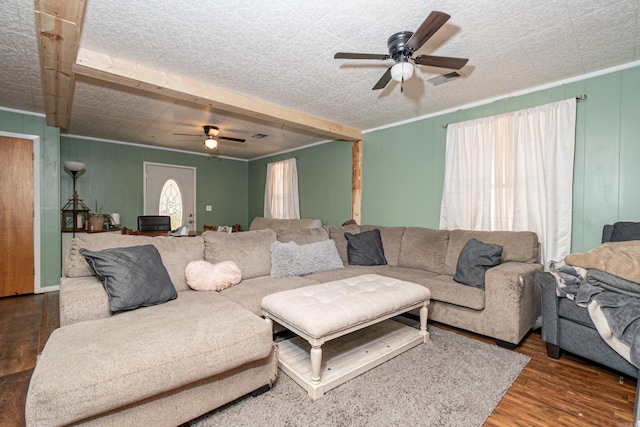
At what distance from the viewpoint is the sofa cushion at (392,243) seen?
363 cm

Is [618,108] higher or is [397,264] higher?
[618,108]

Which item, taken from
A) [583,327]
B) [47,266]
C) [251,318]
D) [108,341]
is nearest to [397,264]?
[583,327]

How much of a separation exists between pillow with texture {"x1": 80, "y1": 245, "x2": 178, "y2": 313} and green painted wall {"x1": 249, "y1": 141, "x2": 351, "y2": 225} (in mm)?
3431

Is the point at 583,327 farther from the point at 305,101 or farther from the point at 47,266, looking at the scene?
the point at 47,266

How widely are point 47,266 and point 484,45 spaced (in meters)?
5.68

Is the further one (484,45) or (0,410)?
(484,45)

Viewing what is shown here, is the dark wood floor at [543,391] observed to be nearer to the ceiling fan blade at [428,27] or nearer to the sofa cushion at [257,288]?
the sofa cushion at [257,288]

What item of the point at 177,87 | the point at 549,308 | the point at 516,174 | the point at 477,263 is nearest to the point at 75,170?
the point at 177,87

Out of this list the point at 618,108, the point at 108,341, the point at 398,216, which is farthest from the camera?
the point at 398,216

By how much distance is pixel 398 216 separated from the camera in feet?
14.2

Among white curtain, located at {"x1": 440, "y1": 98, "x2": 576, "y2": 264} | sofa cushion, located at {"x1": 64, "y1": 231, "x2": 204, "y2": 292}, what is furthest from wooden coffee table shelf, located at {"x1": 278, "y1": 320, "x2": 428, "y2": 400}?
white curtain, located at {"x1": 440, "y1": 98, "x2": 576, "y2": 264}

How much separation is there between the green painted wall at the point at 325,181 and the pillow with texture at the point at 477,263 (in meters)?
2.51

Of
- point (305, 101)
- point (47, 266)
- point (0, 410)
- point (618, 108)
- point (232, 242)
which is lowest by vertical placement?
point (0, 410)

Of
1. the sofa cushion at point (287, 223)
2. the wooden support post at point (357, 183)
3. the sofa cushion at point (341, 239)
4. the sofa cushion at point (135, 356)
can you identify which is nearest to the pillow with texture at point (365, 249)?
the sofa cushion at point (341, 239)
